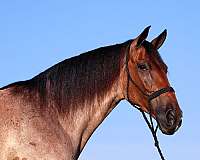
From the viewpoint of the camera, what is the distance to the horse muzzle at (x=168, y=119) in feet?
24.5

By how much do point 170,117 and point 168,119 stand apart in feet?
0.17

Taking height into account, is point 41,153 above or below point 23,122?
below

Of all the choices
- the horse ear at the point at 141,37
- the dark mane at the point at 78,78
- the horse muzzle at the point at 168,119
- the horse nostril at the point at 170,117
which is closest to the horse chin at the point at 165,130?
the horse muzzle at the point at 168,119

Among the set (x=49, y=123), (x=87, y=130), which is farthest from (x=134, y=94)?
(x=49, y=123)

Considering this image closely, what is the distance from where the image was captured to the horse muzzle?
7.46m

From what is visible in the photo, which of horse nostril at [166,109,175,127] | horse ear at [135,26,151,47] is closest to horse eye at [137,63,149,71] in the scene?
horse ear at [135,26,151,47]

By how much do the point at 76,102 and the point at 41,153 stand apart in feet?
3.67

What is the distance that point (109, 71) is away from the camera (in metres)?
7.93

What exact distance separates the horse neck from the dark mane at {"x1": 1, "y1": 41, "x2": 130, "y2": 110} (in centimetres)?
9

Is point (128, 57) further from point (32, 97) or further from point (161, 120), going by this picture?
point (32, 97)

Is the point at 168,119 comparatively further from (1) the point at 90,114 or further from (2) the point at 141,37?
(2) the point at 141,37

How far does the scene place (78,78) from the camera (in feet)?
25.3

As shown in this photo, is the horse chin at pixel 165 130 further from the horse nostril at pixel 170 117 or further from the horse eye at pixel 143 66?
the horse eye at pixel 143 66

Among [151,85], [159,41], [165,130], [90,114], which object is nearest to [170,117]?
[165,130]
